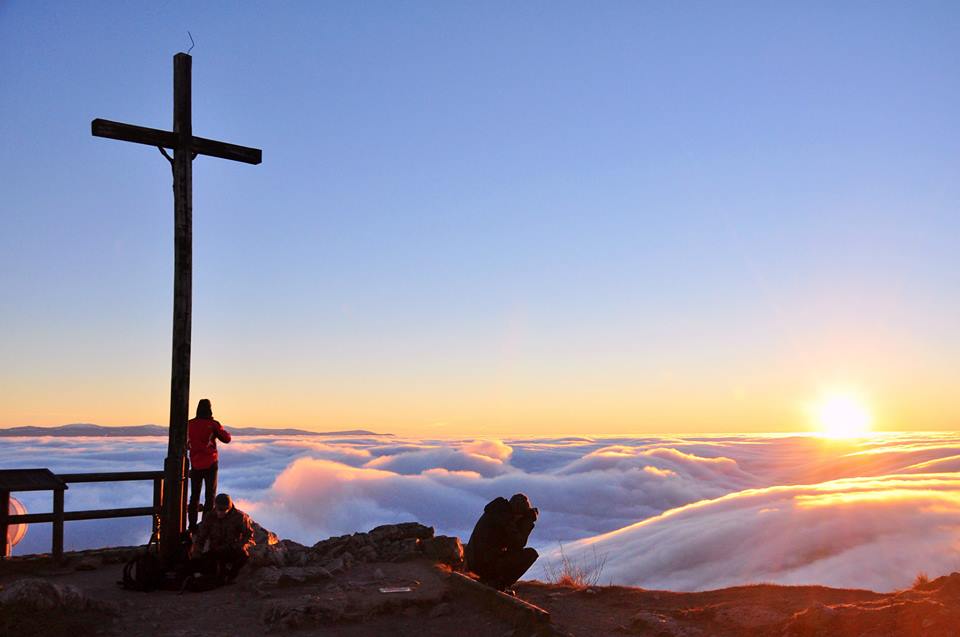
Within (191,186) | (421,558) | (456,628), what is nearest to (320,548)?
(421,558)

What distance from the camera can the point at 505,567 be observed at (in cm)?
1226

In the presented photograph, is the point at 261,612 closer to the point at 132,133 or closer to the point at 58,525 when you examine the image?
the point at 58,525

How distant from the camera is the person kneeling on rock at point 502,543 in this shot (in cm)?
1226

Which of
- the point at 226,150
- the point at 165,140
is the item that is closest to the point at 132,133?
the point at 165,140

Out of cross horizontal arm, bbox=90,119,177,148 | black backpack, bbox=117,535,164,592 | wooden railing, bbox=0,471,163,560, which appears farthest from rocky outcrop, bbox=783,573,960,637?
cross horizontal arm, bbox=90,119,177,148

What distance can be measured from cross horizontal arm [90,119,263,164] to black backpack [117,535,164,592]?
6171 mm

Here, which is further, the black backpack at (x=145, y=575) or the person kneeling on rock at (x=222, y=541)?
the person kneeling on rock at (x=222, y=541)

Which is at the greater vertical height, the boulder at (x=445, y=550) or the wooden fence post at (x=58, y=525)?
the wooden fence post at (x=58, y=525)

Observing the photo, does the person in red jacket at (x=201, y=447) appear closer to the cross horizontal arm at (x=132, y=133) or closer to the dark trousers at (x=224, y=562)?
the dark trousers at (x=224, y=562)

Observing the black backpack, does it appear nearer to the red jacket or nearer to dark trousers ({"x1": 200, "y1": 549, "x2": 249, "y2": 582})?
dark trousers ({"x1": 200, "y1": 549, "x2": 249, "y2": 582})

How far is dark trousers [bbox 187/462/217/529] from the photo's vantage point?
42.8ft

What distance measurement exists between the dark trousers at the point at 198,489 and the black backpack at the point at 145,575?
120 cm

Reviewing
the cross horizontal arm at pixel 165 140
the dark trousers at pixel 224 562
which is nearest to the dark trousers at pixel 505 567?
the dark trousers at pixel 224 562

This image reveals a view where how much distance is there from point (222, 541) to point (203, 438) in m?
1.80
